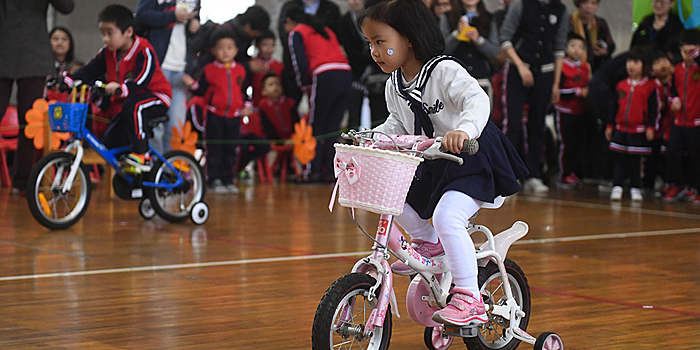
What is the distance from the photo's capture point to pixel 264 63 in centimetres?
906

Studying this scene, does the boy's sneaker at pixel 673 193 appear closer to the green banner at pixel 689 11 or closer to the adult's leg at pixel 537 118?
the adult's leg at pixel 537 118

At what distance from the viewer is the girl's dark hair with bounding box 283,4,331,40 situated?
8352 mm

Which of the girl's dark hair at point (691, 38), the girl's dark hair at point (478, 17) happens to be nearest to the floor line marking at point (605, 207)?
the girl's dark hair at point (691, 38)

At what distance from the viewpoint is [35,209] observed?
492cm

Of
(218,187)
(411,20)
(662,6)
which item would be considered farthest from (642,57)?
(411,20)

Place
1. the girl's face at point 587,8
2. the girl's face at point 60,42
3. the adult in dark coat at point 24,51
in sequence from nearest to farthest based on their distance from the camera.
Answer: the adult in dark coat at point 24,51 → the girl's face at point 60,42 → the girl's face at point 587,8

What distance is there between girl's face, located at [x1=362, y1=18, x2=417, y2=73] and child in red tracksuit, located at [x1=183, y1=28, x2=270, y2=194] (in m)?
5.39

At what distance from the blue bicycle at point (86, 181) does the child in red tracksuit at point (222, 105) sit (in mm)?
1990

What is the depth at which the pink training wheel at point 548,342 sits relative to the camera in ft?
7.78

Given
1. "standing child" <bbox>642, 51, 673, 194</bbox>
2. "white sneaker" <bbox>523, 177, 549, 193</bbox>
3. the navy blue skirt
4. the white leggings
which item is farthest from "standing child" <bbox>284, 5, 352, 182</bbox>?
the white leggings

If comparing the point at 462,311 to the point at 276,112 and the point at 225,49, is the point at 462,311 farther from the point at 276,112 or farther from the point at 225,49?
the point at 276,112

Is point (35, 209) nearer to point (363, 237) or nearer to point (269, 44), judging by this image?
point (363, 237)

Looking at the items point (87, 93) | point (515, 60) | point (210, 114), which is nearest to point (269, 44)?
point (210, 114)

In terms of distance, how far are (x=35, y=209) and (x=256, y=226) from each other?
126 cm
